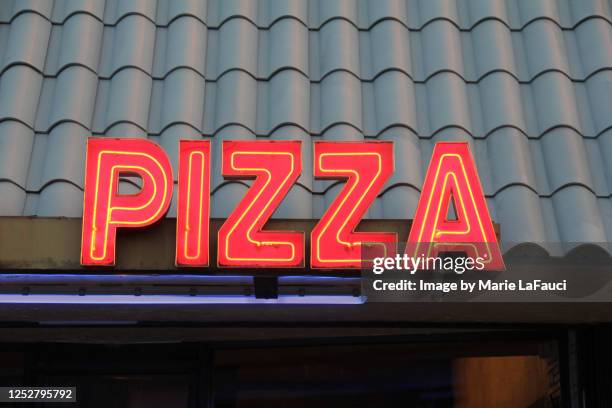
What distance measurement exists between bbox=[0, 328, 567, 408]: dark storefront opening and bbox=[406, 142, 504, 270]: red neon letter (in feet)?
6.98

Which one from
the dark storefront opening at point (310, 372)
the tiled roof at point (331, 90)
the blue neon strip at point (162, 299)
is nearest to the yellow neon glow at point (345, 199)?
the blue neon strip at point (162, 299)

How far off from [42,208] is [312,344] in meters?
2.78

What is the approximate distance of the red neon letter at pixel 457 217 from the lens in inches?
291

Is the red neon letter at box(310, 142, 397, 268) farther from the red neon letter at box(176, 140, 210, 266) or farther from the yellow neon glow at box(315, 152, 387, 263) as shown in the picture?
the red neon letter at box(176, 140, 210, 266)

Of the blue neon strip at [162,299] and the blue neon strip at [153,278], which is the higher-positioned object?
the blue neon strip at [153,278]

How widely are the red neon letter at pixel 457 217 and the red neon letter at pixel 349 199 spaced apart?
248mm

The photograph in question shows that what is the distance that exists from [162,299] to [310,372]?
2010 mm

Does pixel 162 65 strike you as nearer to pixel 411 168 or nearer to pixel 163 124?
pixel 163 124

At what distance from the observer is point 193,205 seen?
24.2 feet

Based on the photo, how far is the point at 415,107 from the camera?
9320mm

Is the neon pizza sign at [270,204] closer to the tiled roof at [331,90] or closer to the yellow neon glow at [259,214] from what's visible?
the yellow neon glow at [259,214]

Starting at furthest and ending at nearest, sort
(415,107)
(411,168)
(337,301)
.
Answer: (415,107) → (411,168) → (337,301)

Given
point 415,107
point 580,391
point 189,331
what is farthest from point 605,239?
point 189,331

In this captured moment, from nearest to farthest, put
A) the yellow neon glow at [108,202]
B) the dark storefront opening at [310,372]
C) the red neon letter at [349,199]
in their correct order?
1. the yellow neon glow at [108,202]
2. the red neon letter at [349,199]
3. the dark storefront opening at [310,372]
